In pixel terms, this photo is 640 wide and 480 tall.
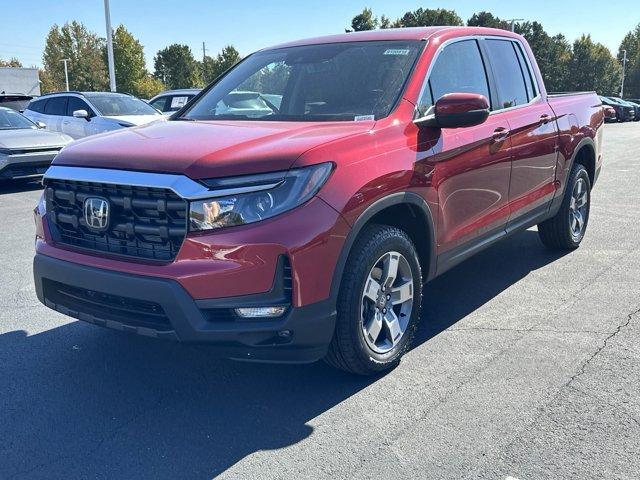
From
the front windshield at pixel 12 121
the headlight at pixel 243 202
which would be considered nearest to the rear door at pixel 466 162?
the headlight at pixel 243 202

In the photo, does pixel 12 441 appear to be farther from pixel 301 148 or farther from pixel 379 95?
pixel 379 95

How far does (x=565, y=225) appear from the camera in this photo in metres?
5.96

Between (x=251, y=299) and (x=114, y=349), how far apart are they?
1.57m

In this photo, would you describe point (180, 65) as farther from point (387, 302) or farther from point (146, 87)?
point (387, 302)

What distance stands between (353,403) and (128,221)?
147cm

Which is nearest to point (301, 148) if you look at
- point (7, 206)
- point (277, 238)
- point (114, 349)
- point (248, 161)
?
point (248, 161)

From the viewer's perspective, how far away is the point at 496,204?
14.9 ft

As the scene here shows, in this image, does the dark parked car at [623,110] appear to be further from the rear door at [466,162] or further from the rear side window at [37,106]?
the rear door at [466,162]

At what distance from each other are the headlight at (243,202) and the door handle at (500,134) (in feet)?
6.61

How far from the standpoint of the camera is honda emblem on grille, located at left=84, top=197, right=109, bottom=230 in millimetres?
3186

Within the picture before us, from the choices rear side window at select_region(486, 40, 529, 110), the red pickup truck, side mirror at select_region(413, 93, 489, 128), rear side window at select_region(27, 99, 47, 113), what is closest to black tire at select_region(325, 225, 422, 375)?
the red pickup truck

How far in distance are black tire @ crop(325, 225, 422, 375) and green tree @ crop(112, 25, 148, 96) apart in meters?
57.5

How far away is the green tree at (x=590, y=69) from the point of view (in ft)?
254

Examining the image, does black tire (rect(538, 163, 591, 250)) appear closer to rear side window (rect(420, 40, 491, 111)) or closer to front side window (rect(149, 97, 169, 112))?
rear side window (rect(420, 40, 491, 111))
